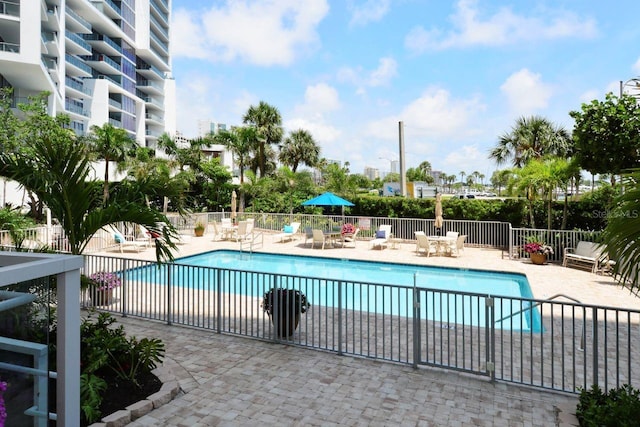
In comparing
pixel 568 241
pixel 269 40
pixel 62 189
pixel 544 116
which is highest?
pixel 269 40

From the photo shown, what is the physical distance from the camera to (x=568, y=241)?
1537 centimetres

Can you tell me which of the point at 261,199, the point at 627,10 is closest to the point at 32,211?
the point at 261,199

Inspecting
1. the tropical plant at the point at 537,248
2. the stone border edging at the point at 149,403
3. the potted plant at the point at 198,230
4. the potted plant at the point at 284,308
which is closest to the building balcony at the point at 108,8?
the potted plant at the point at 198,230

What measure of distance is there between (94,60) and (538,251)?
185 feet

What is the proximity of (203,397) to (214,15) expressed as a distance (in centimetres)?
1468

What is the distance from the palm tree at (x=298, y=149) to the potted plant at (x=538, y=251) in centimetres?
3480

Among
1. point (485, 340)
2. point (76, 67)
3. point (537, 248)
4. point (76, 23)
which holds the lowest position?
point (485, 340)

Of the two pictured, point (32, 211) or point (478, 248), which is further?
point (32, 211)

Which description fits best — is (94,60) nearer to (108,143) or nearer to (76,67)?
(76,67)

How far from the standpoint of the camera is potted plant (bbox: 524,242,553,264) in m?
14.8

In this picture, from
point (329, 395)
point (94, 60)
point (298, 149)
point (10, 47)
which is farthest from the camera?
point (94, 60)

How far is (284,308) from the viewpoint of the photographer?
718cm

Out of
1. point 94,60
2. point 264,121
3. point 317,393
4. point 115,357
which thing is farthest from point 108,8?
point 317,393

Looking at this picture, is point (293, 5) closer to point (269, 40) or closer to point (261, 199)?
point (269, 40)
